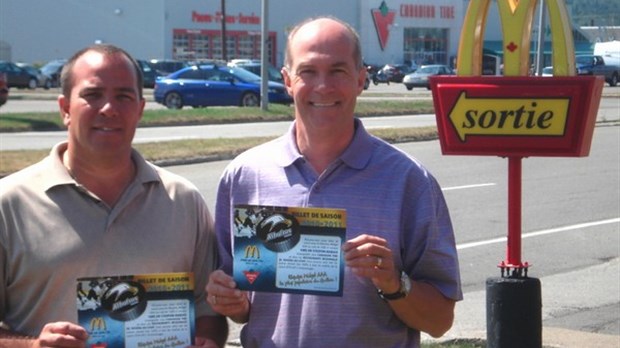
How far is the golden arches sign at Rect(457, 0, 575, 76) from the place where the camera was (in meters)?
5.45

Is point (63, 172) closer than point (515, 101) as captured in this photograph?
Yes

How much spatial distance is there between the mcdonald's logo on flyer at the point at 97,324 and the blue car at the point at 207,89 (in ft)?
116

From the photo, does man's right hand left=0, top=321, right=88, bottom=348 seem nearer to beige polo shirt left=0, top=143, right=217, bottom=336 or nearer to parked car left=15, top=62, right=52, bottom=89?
beige polo shirt left=0, top=143, right=217, bottom=336

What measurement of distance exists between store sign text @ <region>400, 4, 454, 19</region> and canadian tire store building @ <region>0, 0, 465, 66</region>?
0.18ft

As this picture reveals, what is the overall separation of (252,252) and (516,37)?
2.43m

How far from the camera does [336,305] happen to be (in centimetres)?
357

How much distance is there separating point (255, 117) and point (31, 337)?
2906 cm

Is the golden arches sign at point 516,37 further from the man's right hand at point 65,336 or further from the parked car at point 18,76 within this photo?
the parked car at point 18,76

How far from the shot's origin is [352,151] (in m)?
3.66

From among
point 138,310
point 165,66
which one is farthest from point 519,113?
point 165,66

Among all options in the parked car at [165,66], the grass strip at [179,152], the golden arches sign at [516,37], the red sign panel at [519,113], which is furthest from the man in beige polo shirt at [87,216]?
the parked car at [165,66]

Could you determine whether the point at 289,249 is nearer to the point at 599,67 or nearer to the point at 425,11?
the point at 599,67

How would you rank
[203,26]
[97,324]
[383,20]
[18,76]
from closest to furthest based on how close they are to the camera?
1. [97,324]
2. [18,76]
3. [203,26]
4. [383,20]

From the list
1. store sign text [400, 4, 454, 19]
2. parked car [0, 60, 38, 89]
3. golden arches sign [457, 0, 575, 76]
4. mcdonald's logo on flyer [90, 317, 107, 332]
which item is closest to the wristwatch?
mcdonald's logo on flyer [90, 317, 107, 332]
